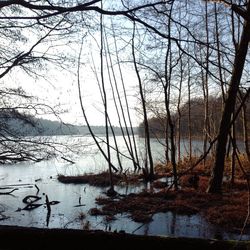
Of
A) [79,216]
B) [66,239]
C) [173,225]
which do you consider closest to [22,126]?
[79,216]

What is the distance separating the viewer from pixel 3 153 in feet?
30.0

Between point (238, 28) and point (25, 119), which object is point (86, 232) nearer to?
point (25, 119)

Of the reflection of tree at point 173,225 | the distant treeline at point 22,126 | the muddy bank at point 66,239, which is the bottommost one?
the reflection of tree at point 173,225

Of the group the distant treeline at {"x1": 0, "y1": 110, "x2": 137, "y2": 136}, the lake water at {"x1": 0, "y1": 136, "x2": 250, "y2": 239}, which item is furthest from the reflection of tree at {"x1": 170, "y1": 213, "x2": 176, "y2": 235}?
the distant treeline at {"x1": 0, "y1": 110, "x2": 137, "y2": 136}

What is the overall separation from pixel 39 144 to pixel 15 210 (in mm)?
2338

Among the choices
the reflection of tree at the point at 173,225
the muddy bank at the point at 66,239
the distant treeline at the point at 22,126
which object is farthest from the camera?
the distant treeline at the point at 22,126

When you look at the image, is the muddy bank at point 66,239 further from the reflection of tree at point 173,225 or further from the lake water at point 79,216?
the reflection of tree at point 173,225

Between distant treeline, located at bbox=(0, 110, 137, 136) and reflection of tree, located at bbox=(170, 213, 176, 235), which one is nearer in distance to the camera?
reflection of tree, located at bbox=(170, 213, 176, 235)

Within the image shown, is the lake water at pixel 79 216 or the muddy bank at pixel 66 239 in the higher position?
the muddy bank at pixel 66 239

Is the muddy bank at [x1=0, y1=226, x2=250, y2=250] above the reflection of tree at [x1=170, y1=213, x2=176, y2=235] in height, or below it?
above

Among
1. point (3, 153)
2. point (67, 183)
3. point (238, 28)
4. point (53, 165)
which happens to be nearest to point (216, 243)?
point (3, 153)

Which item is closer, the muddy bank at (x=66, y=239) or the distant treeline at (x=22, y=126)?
the muddy bank at (x=66, y=239)

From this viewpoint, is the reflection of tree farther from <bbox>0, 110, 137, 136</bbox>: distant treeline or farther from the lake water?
<bbox>0, 110, 137, 136</bbox>: distant treeline

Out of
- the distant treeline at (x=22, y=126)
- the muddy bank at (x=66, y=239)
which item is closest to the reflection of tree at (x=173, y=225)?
the muddy bank at (x=66, y=239)
